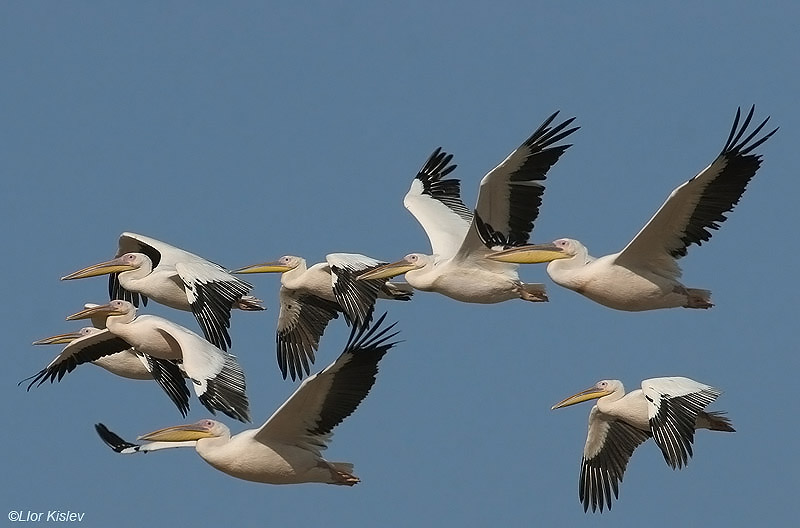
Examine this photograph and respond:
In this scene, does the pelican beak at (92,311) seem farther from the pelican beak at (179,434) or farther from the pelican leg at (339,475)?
the pelican leg at (339,475)

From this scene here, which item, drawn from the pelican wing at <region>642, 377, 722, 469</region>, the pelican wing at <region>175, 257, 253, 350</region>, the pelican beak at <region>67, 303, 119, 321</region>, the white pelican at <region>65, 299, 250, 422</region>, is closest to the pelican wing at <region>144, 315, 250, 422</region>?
the white pelican at <region>65, 299, 250, 422</region>

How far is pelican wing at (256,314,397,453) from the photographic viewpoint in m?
16.9

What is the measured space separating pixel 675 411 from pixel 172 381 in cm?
586

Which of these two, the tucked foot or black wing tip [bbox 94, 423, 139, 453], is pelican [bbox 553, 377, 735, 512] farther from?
black wing tip [bbox 94, 423, 139, 453]

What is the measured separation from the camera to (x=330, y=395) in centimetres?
1711

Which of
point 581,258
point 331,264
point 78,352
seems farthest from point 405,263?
point 78,352

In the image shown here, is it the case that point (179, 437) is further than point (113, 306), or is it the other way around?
point (113, 306)

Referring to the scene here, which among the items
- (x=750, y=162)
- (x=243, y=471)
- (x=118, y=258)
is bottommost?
(x=243, y=471)

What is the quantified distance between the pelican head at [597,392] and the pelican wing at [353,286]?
2.44 m

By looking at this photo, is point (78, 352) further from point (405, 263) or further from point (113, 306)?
point (405, 263)

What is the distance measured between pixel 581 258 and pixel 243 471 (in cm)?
401

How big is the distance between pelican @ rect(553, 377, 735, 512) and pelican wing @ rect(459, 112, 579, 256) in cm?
179

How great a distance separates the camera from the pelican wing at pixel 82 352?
68.0ft

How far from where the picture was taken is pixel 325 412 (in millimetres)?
17297
